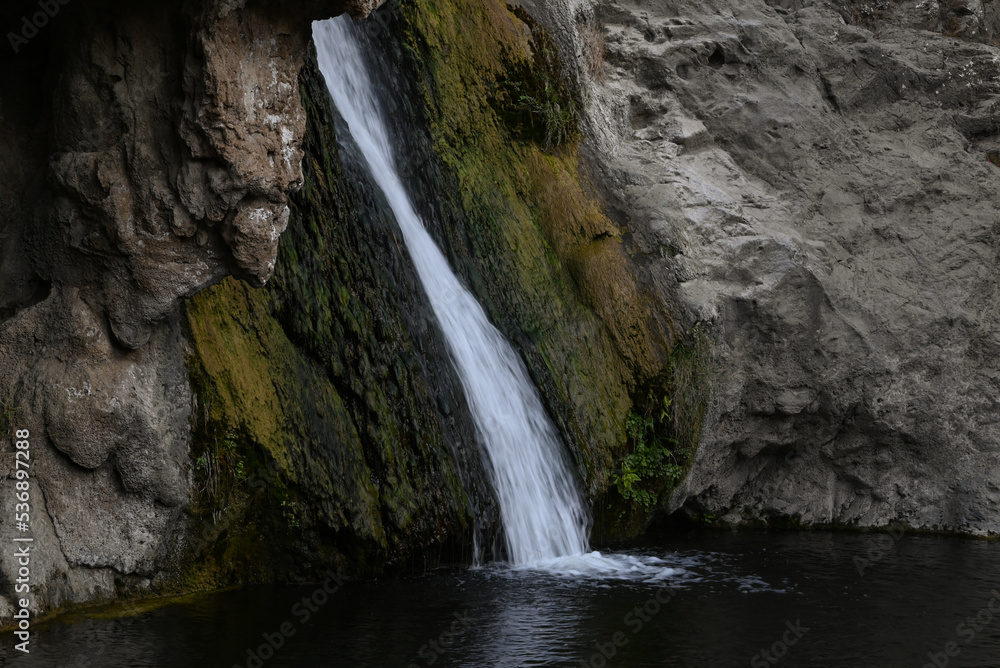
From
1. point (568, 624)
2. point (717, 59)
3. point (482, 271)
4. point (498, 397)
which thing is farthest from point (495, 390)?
point (717, 59)

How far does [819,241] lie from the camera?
428 inches

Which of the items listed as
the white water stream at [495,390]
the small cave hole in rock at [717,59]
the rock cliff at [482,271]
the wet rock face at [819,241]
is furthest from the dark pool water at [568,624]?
the small cave hole in rock at [717,59]

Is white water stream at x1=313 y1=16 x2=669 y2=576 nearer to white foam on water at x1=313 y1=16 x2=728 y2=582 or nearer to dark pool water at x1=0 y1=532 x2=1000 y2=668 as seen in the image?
white foam on water at x1=313 y1=16 x2=728 y2=582

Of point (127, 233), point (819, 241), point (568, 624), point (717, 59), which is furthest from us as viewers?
point (717, 59)

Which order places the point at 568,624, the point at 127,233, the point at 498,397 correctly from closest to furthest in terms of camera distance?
1. the point at 127,233
2. the point at 568,624
3. the point at 498,397

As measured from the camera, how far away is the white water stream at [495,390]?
8.04m

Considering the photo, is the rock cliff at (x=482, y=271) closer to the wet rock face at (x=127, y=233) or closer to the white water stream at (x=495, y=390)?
the wet rock face at (x=127, y=233)

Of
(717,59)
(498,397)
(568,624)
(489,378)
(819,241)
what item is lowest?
(568,624)

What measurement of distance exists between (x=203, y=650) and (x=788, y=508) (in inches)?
278

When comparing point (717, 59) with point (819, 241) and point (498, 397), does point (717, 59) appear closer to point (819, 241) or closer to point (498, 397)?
point (819, 241)

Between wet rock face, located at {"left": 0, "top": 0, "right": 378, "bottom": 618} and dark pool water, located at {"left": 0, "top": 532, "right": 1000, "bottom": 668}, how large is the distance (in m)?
0.71

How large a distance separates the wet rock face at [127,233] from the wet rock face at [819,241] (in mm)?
5175

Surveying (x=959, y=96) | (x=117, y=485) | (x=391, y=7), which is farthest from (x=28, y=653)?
(x=959, y=96)

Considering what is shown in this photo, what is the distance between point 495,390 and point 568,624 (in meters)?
2.70
